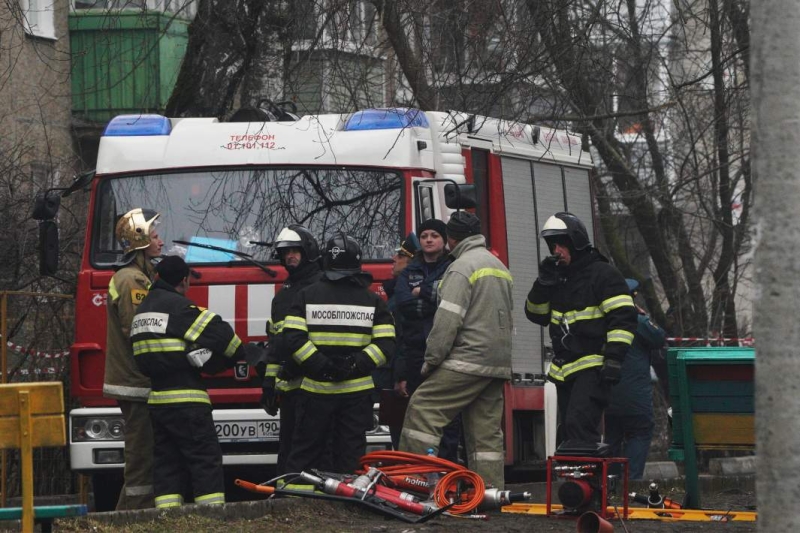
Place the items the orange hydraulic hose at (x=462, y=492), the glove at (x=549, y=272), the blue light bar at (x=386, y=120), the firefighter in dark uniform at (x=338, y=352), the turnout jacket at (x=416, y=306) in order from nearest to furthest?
1. the orange hydraulic hose at (x=462, y=492)
2. the firefighter in dark uniform at (x=338, y=352)
3. the glove at (x=549, y=272)
4. the turnout jacket at (x=416, y=306)
5. the blue light bar at (x=386, y=120)

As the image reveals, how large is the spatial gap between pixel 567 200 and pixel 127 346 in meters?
4.49

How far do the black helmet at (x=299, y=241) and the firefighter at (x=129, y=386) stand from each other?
2.84ft

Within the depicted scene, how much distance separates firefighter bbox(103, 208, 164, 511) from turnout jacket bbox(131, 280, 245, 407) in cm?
43

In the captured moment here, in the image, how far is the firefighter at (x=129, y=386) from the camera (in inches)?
364

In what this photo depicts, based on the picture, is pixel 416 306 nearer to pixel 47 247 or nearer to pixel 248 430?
pixel 248 430

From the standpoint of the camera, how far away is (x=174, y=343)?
873cm

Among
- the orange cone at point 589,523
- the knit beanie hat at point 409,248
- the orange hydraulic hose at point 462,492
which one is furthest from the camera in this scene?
the knit beanie hat at point 409,248

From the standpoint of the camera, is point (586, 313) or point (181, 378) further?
point (586, 313)

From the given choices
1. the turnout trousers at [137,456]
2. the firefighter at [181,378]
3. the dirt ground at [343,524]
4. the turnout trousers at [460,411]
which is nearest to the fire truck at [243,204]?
the turnout trousers at [137,456]

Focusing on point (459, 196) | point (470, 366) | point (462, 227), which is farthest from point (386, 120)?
point (470, 366)

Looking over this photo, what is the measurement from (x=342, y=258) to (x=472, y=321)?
89cm

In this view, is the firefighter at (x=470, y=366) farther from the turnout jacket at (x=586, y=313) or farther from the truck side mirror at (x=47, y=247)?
the truck side mirror at (x=47, y=247)

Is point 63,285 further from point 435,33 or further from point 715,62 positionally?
point 715,62

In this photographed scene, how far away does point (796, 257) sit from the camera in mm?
5031
